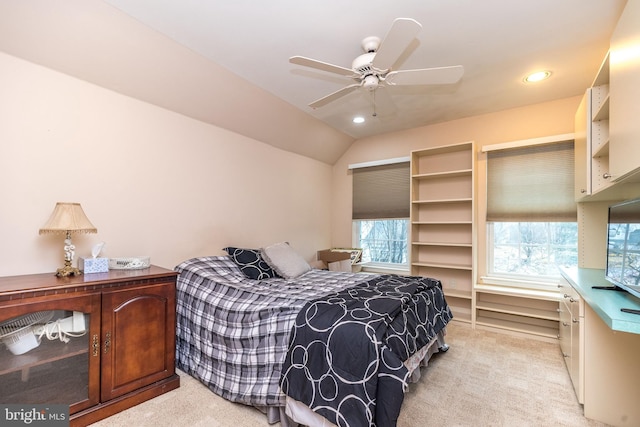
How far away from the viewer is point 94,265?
2.18 metres

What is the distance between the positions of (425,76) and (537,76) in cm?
154

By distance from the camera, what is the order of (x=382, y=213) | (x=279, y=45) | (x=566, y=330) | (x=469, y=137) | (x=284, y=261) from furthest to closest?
1. (x=382, y=213)
2. (x=469, y=137)
3. (x=284, y=261)
4. (x=566, y=330)
5. (x=279, y=45)

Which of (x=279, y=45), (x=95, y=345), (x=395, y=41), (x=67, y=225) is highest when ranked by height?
(x=279, y=45)

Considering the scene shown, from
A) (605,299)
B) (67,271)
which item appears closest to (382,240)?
(605,299)

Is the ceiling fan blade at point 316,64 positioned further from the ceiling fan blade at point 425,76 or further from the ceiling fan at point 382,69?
the ceiling fan blade at point 425,76

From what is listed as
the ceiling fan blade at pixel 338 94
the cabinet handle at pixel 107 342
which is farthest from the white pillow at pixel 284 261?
the ceiling fan blade at pixel 338 94

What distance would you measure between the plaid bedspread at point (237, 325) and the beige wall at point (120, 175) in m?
0.54

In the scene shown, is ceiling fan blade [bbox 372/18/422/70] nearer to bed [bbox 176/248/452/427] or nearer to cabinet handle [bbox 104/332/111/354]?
bed [bbox 176/248/452/427]

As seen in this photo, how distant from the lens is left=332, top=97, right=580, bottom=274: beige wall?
3.39 meters

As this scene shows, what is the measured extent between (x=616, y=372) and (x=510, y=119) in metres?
2.85

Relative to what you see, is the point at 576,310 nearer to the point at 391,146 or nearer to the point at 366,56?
the point at 366,56

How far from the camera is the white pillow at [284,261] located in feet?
9.89

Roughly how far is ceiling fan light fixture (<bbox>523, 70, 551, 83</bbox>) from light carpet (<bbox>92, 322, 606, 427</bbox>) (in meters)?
2.72

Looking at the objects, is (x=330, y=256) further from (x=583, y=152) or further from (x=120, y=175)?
(x=583, y=152)
